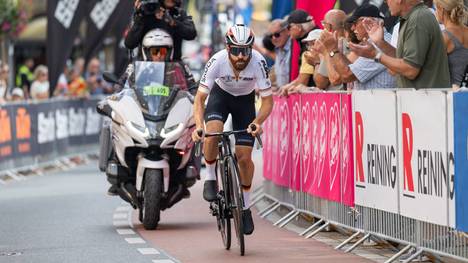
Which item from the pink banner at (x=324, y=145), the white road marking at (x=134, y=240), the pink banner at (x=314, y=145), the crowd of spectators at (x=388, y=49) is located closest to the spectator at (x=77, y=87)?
the pink banner at (x=314, y=145)

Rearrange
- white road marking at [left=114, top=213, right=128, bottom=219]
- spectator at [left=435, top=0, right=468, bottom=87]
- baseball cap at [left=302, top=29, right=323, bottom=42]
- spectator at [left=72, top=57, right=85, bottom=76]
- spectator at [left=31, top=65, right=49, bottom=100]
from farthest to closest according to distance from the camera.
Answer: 1. spectator at [left=72, top=57, right=85, bottom=76]
2. spectator at [left=31, top=65, right=49, bottom=100]
3. white road marking at [left=114, top=213, right=128, bottom=219]
4. baseball cap at [left=302, top=29, right=323, bottom=42]
5. spectator at [left=435, top=0, right=468, bottom=87]

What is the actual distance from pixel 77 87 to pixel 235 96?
22194 mm

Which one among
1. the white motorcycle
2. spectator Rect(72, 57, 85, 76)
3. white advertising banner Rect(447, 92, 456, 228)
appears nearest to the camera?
white advertising banner Rect(447, 92, 456, 228)

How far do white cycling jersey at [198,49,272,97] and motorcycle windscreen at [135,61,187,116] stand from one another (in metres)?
2.33

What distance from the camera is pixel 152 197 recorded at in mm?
15906

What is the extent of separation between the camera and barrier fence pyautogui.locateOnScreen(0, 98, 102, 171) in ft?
92.4

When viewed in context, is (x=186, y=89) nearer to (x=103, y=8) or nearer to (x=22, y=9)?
(x=103, y=8)

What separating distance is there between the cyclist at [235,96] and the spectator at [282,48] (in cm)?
507

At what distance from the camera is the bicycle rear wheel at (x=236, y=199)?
13.3 metres

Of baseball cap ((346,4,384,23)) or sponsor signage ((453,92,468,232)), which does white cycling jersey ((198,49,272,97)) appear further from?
sponsor signage ((453,92,468,232))

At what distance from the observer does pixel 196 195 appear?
2233cm

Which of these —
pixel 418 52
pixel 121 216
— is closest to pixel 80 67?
pixel 121 216

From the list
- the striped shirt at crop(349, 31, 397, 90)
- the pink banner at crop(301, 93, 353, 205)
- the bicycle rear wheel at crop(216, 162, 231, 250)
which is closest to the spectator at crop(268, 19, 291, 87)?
the pink banner at crop(301, 93, 353, 205)

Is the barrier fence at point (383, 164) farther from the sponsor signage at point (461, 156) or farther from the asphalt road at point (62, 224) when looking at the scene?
the asphalt road at point (62, 224)
